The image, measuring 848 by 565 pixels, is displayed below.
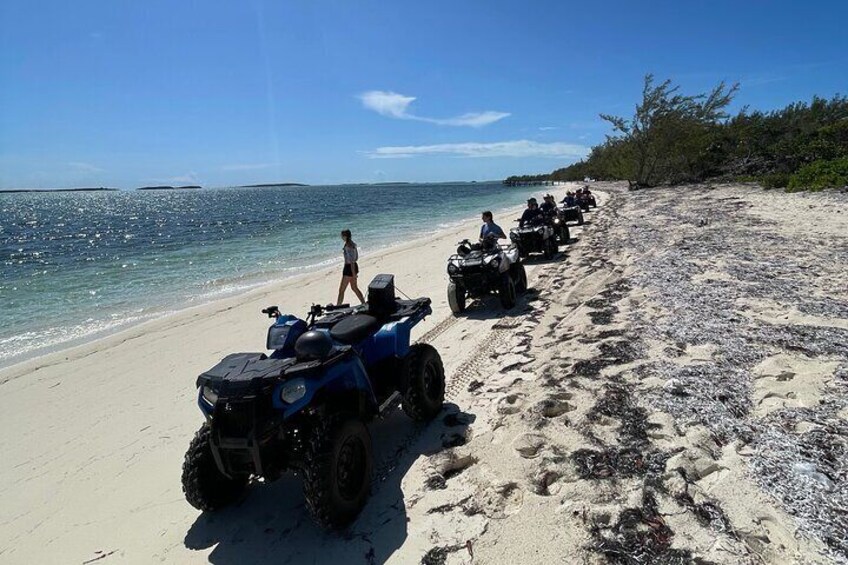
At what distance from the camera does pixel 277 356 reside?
341 cm

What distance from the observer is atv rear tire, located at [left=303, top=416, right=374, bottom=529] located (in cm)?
282

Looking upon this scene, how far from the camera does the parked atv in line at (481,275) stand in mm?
7777

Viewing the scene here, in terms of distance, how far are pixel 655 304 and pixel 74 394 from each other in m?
7.94

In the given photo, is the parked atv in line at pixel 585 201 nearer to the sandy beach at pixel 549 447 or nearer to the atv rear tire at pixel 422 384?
the sandy beach at pixel 549 447

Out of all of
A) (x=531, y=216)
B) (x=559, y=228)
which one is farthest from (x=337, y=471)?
(x=559, y=228)

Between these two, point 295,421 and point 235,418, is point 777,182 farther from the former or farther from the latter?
point 235,418

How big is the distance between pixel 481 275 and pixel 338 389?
4.75 meters

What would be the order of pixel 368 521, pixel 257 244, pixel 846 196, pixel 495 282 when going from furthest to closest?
pixel 257 244 < pixel 846 196 < pixel 495 282 < pixel 368 521

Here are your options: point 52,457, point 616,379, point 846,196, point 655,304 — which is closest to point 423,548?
point 616,379

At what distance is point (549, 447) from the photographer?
11.5ft

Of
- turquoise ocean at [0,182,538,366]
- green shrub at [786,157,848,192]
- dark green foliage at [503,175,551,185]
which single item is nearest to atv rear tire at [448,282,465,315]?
turquoise ocean at [0,182,538,366]

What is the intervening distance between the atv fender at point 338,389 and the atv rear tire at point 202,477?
0.67 metres

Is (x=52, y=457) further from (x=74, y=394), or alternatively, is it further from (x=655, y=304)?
(x=655, y=304)

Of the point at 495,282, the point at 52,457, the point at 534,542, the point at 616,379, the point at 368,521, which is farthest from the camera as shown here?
the point at 495,282
